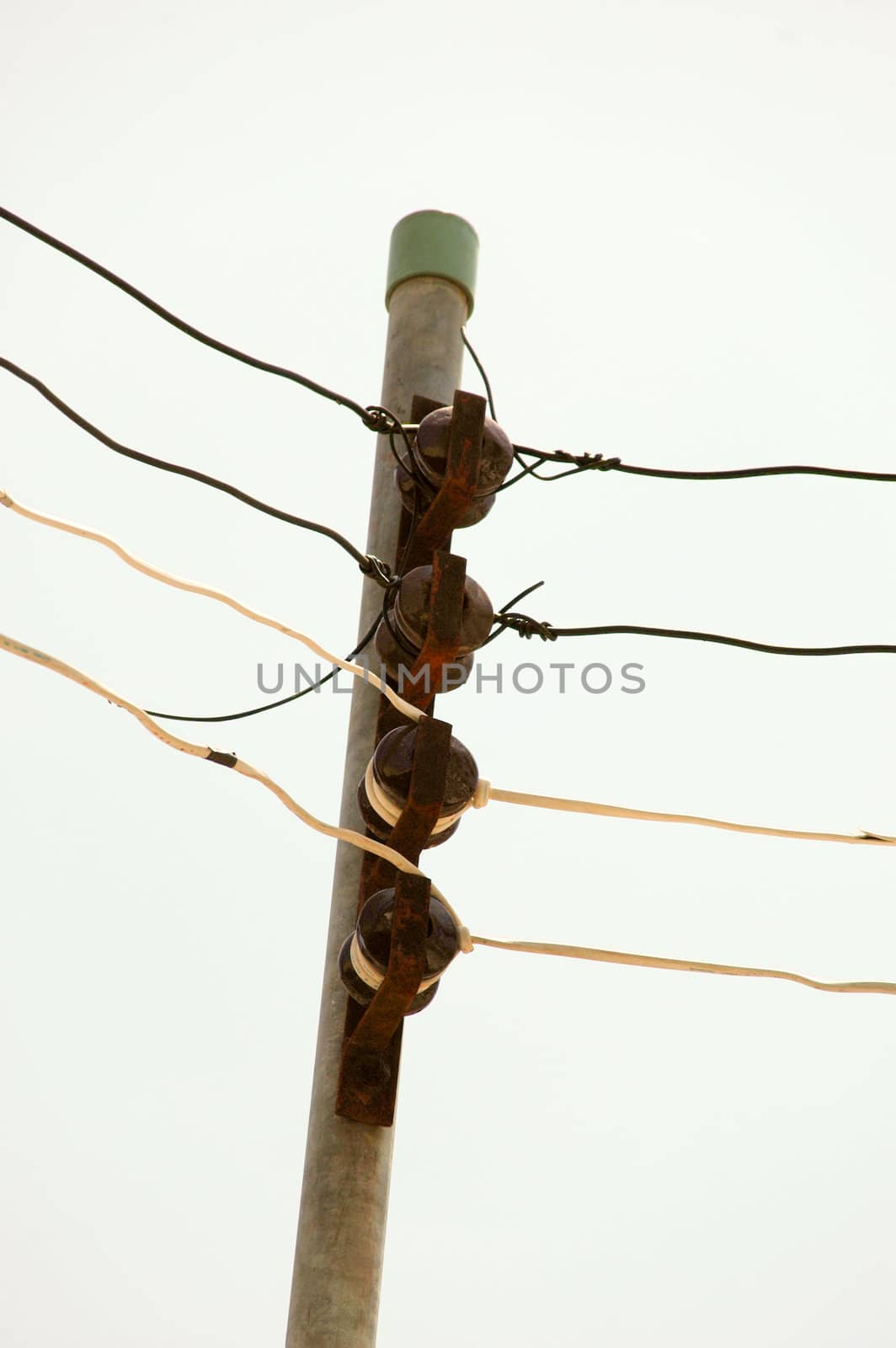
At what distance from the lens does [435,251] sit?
4.17 meters

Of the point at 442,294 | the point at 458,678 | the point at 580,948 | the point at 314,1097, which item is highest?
the point at 442,294

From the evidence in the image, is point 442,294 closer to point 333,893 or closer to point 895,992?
point 333,893

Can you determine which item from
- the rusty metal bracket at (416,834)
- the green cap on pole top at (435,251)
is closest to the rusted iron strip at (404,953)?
the rusty metal bracket at (416,834)

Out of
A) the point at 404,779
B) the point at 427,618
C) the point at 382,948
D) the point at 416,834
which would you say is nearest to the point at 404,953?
the point at 382,948

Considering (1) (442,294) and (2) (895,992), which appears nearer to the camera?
(2) (895,992)

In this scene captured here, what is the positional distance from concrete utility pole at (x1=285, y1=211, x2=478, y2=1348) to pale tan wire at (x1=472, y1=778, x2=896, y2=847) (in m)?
0.38

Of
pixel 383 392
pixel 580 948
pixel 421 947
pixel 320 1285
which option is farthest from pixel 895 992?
pixel 383 392

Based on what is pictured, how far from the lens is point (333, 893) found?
135 inches

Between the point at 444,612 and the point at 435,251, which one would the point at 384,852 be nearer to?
the point at 444,612

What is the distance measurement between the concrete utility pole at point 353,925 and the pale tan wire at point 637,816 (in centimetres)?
38

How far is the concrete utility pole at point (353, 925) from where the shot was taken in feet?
9.64

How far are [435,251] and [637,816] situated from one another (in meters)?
1.76

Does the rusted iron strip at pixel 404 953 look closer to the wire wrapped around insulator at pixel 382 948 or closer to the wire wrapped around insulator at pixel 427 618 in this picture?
the wire wrapped around insulator at pixel 382 948

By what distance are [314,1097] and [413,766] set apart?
2.57 ft
